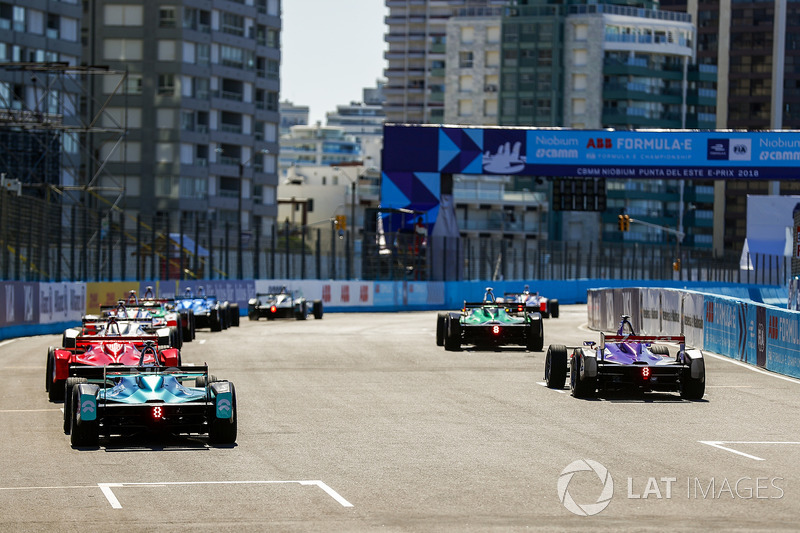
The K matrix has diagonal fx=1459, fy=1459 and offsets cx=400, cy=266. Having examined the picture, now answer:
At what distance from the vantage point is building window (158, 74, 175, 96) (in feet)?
332

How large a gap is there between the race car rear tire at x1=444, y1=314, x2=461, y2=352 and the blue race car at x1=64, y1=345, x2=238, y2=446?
1597 centimetres

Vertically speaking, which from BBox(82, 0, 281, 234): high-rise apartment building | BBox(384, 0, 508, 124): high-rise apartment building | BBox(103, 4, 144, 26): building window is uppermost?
BBox(384, 0, 508, 124): high-rise apartment building

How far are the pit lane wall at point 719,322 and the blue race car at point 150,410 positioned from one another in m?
13.2

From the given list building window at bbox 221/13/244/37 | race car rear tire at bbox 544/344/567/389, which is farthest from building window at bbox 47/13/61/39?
race car rear tire at bbox 544/344/567/389

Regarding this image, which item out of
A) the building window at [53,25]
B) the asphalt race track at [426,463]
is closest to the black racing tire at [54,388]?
the asphalt race track at [426,463]

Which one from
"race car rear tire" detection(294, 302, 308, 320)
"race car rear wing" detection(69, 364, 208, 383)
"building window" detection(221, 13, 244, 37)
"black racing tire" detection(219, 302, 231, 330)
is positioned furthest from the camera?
"building window" detection(221, 13, 244, 37)

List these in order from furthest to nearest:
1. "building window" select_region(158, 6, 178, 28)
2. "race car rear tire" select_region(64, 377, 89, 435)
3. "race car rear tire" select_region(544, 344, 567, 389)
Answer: "building window" select_region(158, 6, 178, 28) → "race car rear tire" select_region(544, 344, 567, 389) → "race car rear tire" select_region(64, 377, 89, 435)

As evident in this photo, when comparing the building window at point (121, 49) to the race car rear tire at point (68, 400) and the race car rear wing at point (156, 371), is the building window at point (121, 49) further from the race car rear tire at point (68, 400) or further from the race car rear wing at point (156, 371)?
the race car rear tire at point (68, 400)

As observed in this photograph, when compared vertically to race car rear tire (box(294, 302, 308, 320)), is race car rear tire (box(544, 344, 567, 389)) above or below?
above

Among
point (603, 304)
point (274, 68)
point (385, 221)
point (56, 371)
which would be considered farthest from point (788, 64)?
point (56, 371)

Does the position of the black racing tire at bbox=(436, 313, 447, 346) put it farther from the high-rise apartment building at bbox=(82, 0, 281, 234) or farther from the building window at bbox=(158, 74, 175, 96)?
the building window at bbox=(158, 74, 175, 96)

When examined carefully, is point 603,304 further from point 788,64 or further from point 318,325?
point 788,64

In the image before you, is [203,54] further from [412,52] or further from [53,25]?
[412,52]

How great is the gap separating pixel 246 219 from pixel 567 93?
113 feet
